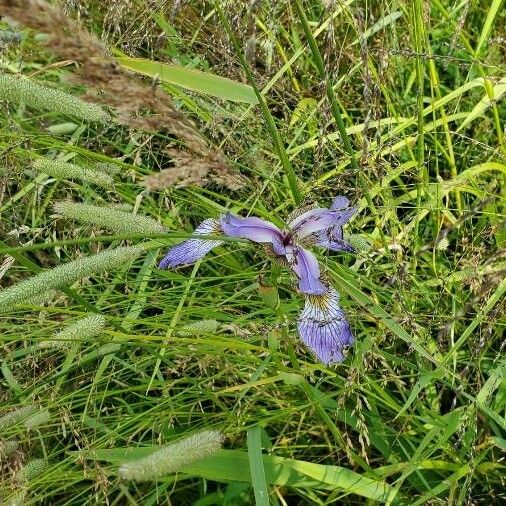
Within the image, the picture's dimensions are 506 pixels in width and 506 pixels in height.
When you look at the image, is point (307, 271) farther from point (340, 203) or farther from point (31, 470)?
point (31, 470)

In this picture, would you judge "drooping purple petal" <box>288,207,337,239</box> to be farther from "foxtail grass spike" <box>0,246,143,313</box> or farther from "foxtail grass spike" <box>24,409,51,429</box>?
"foxtail grass spike" <box>24,409,51,429</box>

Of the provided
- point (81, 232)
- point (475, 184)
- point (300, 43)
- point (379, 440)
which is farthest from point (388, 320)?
point (300, 43)

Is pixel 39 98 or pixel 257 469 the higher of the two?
pixel 39 98

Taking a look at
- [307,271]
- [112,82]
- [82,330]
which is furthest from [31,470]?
[112,82]

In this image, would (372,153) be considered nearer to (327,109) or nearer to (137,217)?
(327,109)

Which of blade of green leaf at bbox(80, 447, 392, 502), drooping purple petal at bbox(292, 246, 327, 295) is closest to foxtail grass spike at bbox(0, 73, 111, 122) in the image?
drooping purple petal at bbox(292, 246, 327, 295)

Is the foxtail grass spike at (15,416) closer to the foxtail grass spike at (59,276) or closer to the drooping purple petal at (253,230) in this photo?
the foxtail grass spike at (59,276)

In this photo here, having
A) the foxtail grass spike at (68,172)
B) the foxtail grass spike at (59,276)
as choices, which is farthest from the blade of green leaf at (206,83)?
the foxtail grass spike at (59,276)
